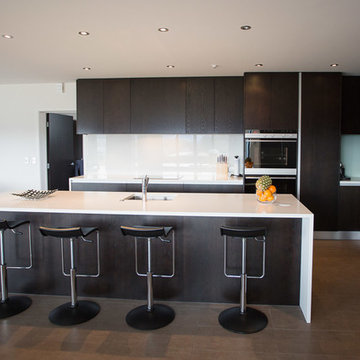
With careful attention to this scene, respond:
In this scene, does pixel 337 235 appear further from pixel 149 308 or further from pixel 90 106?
pixel 90 106

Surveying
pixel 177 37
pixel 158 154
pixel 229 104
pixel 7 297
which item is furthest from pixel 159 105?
pixel 7 297

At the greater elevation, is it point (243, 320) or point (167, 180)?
point (167, 180)

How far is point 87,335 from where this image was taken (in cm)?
270

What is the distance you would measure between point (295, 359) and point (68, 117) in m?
6.20

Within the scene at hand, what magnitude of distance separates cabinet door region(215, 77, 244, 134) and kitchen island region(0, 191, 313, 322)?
216cm

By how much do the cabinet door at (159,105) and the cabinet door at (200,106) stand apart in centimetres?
9

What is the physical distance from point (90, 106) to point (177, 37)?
97.6 inches

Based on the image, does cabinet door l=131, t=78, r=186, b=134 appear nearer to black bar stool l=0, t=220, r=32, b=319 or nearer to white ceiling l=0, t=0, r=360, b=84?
white ceiling l=0, t=0, r=360, b=84

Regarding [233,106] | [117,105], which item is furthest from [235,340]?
[117,105]

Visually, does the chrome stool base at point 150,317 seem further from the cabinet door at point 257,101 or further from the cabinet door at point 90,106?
the cabinet door at point 90,106

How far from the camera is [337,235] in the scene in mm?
5312

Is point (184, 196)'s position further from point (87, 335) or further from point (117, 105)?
point (117, 105)

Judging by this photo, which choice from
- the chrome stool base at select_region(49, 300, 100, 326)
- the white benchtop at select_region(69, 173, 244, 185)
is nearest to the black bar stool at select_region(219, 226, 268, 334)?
the chrome stool base at select_region(49, 300, 100, 326)

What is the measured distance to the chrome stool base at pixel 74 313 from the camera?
289 centimetres
